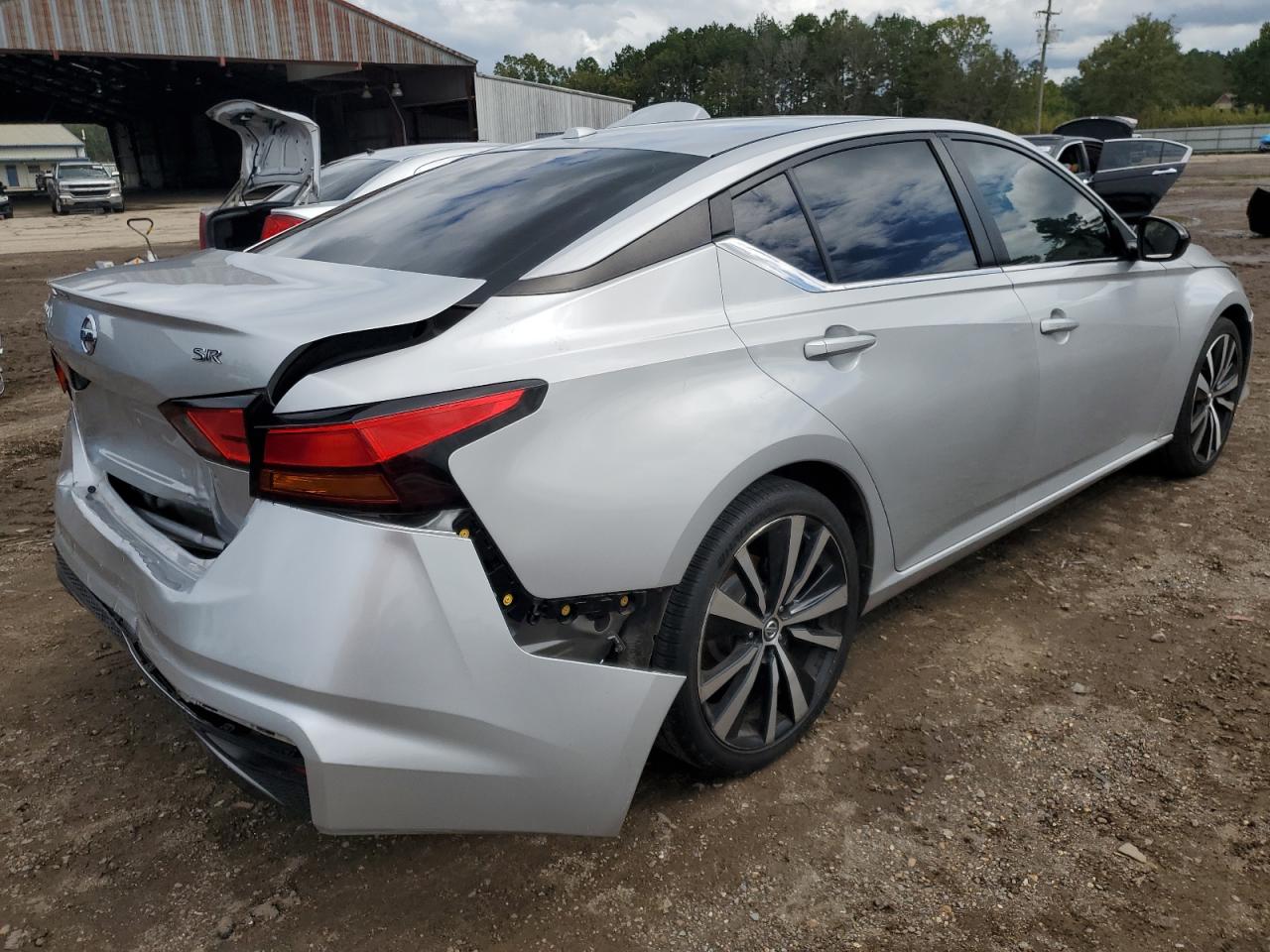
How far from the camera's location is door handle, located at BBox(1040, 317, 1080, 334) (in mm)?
3162

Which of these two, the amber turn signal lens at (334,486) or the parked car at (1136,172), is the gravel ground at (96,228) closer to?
the parked car at (1136,172)

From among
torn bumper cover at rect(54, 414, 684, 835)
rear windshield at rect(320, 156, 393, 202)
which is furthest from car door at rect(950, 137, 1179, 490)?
rear windshield at rect(320, 156, 393, 202)

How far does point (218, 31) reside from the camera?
27391mm

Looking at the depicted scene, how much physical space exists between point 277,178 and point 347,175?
904 millimetres

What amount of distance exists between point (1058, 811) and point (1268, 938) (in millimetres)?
485

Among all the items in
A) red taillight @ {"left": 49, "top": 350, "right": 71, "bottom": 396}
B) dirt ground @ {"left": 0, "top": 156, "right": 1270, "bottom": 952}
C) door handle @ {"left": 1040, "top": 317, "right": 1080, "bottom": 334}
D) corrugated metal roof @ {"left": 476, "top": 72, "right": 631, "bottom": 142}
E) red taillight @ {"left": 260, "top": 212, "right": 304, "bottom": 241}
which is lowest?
dirt ground @ {"left": 0, "top": 156, "right": 1270, "bottom": 952}

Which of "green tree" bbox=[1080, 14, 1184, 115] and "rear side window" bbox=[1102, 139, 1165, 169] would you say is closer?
"rear side window" bbox=[1102, 139, 1165, 169]

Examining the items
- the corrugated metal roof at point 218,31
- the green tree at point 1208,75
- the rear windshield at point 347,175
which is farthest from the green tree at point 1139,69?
the rear windshield at point 347,175

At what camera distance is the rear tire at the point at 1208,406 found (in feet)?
13.9

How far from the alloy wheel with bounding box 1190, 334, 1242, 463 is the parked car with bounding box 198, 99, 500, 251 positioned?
459 cm

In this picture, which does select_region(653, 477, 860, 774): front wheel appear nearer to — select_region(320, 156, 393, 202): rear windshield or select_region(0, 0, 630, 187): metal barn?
select_region(320, 156, 393, 202): rear windshield

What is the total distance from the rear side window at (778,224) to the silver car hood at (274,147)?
491 centimetres

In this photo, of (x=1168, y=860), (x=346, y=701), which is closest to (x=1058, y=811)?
(x=1168, y=860)

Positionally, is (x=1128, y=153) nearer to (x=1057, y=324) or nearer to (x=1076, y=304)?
(x=1076, y=304)
